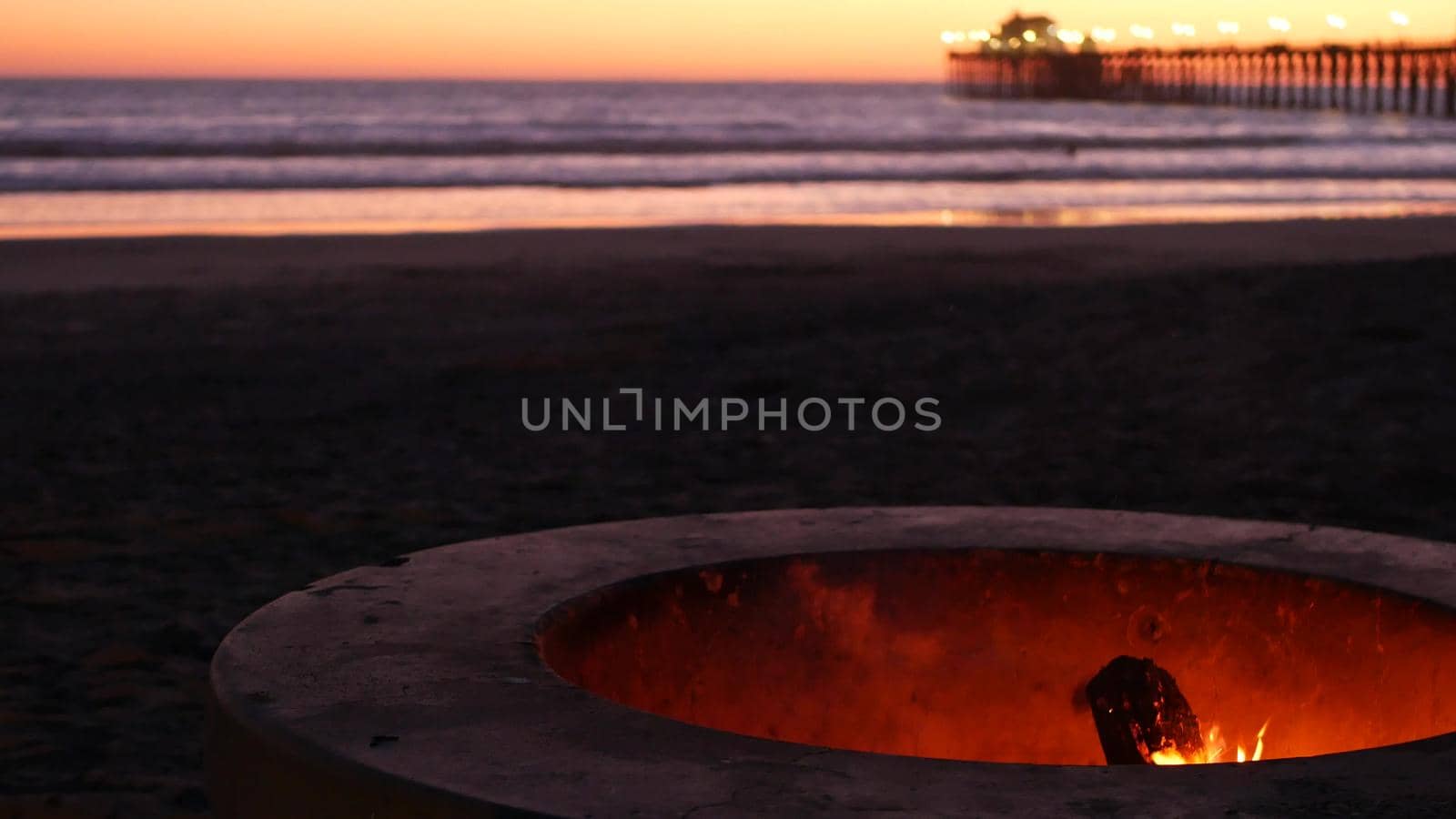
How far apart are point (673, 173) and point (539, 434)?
20437 mm

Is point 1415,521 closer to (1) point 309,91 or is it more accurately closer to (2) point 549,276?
(2) point 549,276

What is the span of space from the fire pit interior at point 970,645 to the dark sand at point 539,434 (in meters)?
1.49

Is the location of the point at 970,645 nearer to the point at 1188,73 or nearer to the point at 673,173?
the point at 673,173

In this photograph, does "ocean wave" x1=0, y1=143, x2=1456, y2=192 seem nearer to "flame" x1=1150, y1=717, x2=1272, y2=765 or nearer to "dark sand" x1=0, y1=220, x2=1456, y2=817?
"dark sand" x1=0, y1=220, x2=1456, y2=817

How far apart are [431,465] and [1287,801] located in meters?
5.49

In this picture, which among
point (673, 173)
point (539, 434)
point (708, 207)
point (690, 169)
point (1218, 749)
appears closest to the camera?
point (1218, 749)

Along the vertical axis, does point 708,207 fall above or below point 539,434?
below

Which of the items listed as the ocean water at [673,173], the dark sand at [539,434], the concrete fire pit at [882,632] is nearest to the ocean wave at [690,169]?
the ocean water at [673,173]

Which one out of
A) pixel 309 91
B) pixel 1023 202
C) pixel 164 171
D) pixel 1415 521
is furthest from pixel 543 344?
pixel 309 91

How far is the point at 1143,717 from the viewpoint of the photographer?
8.03ft

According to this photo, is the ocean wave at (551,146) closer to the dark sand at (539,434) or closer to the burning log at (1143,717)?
the dark sand at (539,434)

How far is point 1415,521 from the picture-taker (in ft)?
19.9

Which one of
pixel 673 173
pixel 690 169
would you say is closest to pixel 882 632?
pixel 673 173

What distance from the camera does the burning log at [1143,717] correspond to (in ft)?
7.97
